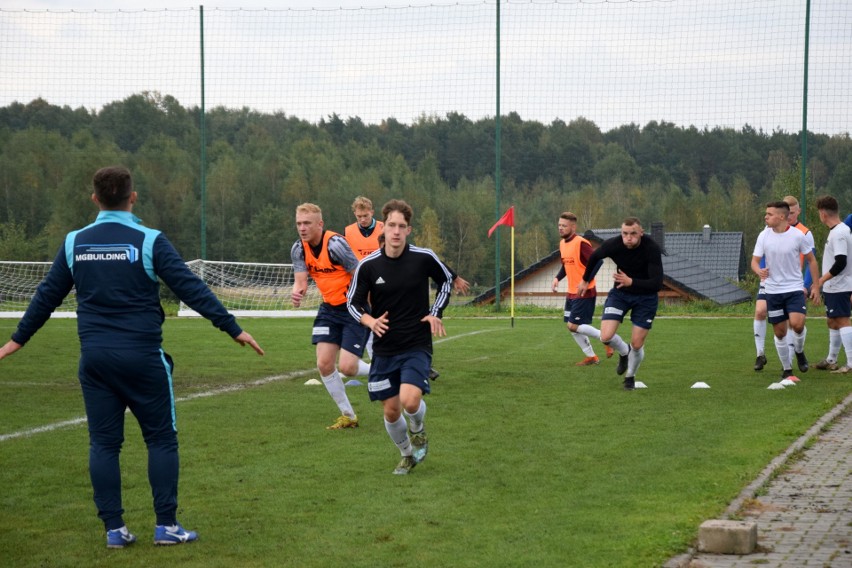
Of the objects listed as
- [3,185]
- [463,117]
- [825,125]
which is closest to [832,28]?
[825,125]

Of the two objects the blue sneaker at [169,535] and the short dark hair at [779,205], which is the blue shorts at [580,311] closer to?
the short dark hair at [779,205]

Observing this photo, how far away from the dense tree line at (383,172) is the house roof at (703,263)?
0.79m

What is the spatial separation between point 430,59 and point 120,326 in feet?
75.1

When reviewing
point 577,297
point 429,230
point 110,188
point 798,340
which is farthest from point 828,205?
point 429,230

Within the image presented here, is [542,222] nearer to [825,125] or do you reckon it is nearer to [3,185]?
[825,125]

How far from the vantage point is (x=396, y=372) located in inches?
303

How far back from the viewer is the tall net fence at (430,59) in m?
26.2

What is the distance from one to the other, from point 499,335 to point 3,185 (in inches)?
914

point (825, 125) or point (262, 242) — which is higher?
point (825, 125)

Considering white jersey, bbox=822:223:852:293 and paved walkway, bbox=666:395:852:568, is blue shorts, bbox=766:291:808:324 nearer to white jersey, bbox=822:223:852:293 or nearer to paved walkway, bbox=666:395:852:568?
white jersey, bbox=822:223:852:293

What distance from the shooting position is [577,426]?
30.9ft

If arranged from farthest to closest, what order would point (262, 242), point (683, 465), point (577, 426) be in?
point (262, 242)
point (577, 426)
point (683, 465)

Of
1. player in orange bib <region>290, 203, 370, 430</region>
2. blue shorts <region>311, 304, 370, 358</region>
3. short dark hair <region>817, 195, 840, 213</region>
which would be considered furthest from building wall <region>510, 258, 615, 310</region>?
blue shorts <region>311, 304, 370, 358</region>

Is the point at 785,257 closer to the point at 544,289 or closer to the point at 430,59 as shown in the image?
the point at 430,59
